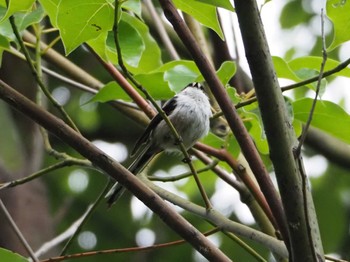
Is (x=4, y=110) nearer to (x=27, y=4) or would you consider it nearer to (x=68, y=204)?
(x=68, y=204)

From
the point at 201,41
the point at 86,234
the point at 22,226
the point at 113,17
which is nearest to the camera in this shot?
the point at 113,17

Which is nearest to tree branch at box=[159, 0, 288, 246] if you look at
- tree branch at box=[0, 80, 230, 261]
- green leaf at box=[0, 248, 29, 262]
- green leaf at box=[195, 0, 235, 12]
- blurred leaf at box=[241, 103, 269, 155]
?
green leaf at box=[195, 0, 235, 12]

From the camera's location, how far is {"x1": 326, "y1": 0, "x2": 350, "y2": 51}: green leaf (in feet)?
A: 5.75

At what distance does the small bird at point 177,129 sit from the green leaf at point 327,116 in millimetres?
444

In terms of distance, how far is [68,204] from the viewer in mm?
4102

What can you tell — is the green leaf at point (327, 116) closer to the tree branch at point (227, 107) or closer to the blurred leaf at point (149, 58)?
the tree branch at point (227, 107)

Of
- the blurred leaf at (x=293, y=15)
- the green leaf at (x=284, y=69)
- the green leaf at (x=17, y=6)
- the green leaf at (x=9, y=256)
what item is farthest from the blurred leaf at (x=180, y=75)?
the blurred leaf at (x=293, y=15)

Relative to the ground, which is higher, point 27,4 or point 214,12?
point 214,12

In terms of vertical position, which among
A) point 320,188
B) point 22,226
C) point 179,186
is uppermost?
point 320,188

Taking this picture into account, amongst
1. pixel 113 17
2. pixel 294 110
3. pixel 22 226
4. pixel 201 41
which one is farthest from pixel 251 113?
pixel 22 226

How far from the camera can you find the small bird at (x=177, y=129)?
2.52 meters

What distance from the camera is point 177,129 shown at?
286 cm

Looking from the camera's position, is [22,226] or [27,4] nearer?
[27,4]

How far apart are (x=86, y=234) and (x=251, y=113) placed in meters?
2.63
